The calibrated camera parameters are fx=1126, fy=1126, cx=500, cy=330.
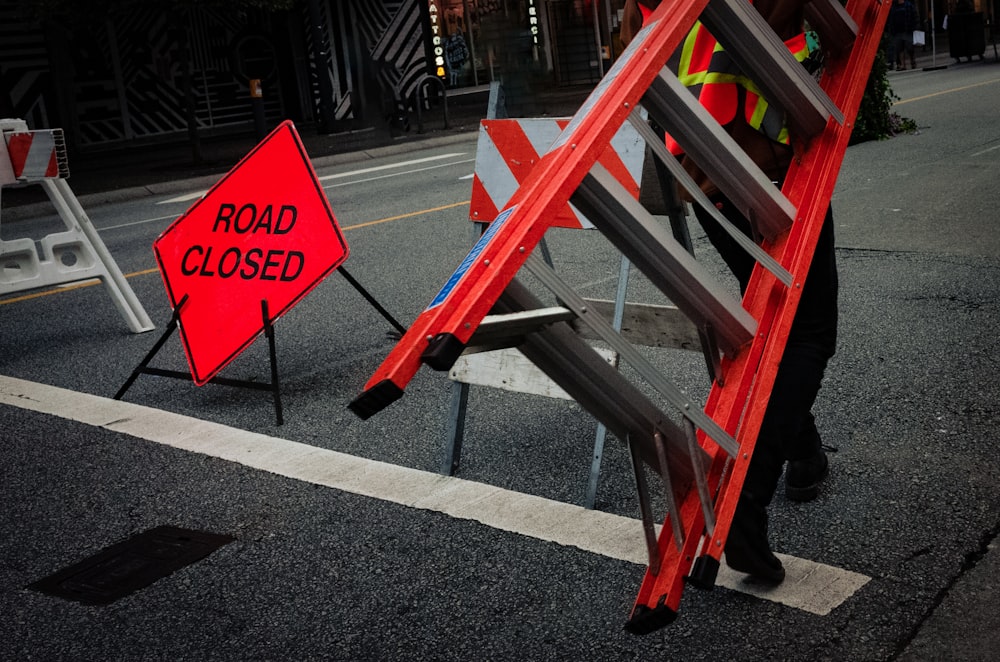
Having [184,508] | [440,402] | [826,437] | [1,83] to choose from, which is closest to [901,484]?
[826,437]

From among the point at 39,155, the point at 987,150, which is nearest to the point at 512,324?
the point at 39,155

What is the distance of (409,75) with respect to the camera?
29.3m

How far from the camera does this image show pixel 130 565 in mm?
3789

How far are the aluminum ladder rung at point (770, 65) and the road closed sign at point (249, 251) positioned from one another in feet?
9.13

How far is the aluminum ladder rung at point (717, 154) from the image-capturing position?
2.58 m

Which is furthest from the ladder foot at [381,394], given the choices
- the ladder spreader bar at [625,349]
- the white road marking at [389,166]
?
the white road marking at [389,166]

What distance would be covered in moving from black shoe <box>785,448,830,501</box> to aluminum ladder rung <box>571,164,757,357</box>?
1.07 m

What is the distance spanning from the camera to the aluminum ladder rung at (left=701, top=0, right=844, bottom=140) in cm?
267

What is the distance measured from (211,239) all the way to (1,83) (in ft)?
70.3

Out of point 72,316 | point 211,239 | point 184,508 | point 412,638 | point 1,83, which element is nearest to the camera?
point 412,638

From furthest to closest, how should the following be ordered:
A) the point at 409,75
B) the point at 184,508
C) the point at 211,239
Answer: the point at 409,75 < the point at 211,239 < the point at 184,508

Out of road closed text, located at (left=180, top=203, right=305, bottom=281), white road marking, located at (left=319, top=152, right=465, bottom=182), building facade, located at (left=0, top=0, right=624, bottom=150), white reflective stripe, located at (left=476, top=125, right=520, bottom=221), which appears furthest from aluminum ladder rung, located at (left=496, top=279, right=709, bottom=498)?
building facade, located at (left=0, top=0, right=624, bottom=150)

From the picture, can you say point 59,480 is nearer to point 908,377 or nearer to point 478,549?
point 478,549

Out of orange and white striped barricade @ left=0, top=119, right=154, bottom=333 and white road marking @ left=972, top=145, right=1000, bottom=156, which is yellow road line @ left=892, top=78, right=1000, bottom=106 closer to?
white road marking @ left=972, top=145, right=1000, bottom=156
